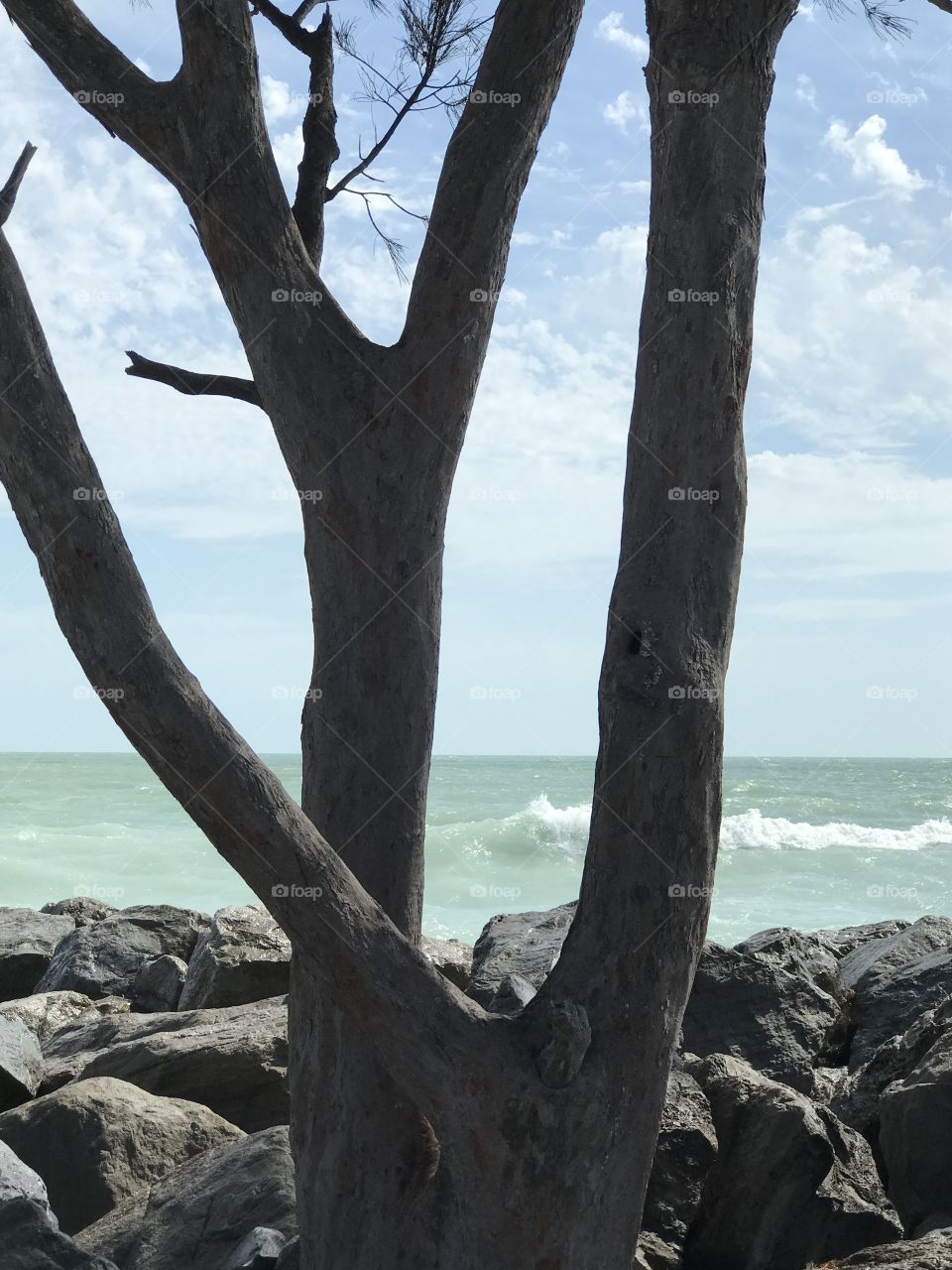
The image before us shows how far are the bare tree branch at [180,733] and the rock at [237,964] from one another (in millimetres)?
3158

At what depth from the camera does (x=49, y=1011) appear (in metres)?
5.86

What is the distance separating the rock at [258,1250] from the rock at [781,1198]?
111cm

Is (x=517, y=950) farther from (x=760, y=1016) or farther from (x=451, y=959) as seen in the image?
(x=760, y=1016)
